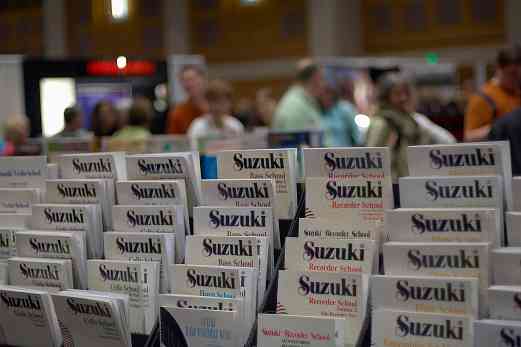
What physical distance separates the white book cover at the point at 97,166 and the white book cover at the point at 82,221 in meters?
0.12

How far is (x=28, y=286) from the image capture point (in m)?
2.15

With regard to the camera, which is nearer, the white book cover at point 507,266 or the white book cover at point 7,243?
the white book cover at point 507,266

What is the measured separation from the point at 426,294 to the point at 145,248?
70 cm

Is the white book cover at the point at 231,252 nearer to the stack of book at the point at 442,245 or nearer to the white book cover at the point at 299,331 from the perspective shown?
the white book cover at the point at 299,331

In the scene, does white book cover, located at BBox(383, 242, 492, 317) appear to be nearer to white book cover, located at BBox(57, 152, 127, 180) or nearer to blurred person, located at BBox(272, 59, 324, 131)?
white book cover, located at BBox(57, 152, 127, 180)

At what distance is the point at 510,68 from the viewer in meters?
4.47

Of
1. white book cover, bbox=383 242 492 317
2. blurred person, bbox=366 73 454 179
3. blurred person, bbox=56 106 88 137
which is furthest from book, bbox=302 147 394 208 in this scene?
blurred person, bbox=56 106 88 137

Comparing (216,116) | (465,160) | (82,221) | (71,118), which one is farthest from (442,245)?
(71,118)

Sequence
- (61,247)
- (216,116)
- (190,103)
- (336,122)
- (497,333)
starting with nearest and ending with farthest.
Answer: (497,333) < (61,247) < (216,116) < (336,122) < (190,103)

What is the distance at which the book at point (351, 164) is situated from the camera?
1.87 metres

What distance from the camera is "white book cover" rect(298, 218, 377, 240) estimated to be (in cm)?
180

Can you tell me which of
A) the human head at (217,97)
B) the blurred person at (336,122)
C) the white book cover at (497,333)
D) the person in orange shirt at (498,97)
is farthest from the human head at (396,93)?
the white book cover at (497,333)

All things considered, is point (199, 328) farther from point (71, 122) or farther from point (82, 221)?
Answer: point (71, 122)

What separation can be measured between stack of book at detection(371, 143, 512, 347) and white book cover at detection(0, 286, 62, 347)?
2.71 ft
